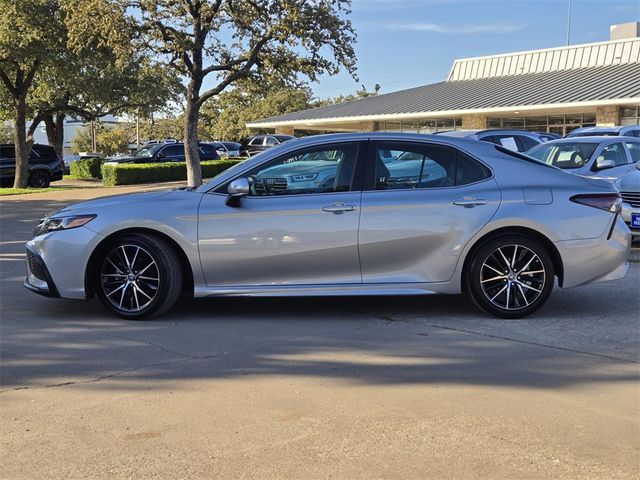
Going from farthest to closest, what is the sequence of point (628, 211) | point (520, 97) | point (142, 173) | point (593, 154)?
1. point (520, 97)
2. point (142, 173)
3. point (593, 154)
4. point (628, 211)

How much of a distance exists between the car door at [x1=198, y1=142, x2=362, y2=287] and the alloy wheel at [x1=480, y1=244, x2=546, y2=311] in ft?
3.80

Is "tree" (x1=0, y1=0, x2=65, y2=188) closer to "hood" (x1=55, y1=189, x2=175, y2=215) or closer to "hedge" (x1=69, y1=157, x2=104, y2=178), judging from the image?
"hedge" (x1=69, y1=157, x2=104, y2=178)

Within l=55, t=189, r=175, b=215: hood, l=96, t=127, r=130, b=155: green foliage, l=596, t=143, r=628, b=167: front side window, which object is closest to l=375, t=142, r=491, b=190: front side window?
l=55, t=189, r=175, b=215: hood

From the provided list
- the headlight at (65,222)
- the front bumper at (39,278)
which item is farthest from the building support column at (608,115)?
the front bumper at (39,278)

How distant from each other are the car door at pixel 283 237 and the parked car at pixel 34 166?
22.6 metres

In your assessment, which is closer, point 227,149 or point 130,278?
point 130,278

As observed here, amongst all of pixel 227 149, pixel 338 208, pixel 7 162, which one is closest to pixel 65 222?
pixel 338 208

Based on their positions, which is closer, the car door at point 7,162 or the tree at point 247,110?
the car door at point 7,162

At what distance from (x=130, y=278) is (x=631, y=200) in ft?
24.7

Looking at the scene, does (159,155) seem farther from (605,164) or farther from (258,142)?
(605,164)

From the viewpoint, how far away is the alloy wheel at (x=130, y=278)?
613 centimetres

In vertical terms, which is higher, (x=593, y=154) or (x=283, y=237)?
(x=593, y=154)

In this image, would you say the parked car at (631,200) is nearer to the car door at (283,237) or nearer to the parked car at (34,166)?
the car door at (283,237)

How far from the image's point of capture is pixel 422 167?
20.6ft
